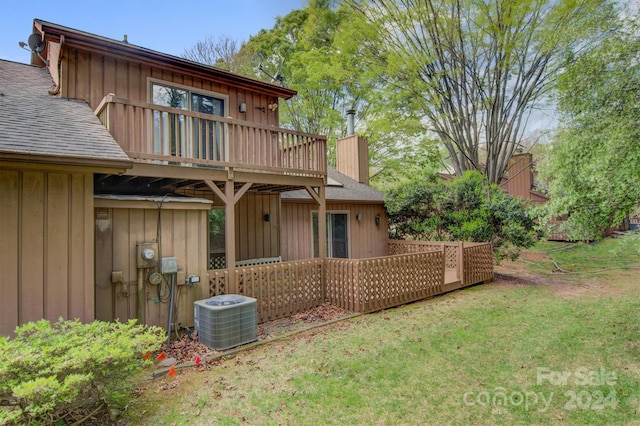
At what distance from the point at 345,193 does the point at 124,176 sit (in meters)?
6.90

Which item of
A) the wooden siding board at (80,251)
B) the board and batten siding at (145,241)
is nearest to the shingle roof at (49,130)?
the wooden siding board at (80,251)

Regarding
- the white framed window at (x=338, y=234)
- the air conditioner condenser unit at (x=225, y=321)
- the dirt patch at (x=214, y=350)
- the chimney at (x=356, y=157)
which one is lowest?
the dirt patch at (x=214, y=350)

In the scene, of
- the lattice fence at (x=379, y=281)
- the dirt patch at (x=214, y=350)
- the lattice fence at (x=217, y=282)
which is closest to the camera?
the dirt patch at (x=214, y=350)

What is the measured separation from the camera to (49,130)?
186 inches

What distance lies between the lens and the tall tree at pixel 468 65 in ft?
38.4

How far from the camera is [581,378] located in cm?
396

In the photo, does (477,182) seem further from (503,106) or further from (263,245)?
(263,245)

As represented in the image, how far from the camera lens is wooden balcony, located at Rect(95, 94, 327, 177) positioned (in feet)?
17.6

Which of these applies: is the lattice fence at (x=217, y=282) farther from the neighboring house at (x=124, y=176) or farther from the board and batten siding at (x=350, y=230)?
the board and batten siding at (x=350, y=230)

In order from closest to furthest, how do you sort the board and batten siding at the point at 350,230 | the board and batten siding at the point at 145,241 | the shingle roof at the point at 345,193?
the board and batten siding at the point at 145,241 < the board and batten siding at the point at 350,230 < the shingle roof at the point at 345,193

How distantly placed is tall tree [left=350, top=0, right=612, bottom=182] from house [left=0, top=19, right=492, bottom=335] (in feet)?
17.7

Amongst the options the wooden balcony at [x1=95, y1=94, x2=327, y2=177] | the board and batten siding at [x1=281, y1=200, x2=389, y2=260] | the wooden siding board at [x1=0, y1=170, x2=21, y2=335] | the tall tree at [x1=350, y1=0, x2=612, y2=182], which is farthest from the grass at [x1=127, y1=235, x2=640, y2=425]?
the tall tree at [x1=350, y1=0, x2=612, y2=182]

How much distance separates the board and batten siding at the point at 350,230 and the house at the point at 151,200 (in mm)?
86

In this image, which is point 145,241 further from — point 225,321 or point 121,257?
point 225,321
